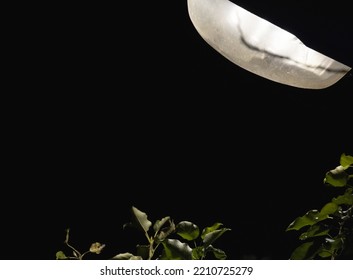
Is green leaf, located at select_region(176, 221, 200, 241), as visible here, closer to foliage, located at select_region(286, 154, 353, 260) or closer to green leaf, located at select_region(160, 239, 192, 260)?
green leaf, located at select_region(160, 239, 192, 260)

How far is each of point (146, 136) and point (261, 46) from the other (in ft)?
4.17

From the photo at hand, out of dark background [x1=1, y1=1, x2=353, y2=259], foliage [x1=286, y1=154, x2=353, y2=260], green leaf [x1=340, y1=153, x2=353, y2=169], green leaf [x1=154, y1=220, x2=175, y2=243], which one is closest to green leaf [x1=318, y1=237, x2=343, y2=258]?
foliage [x1=286, y1=154, x2=353, y2=260]

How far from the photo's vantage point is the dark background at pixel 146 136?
6.84 ft

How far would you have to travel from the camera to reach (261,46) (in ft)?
3.06

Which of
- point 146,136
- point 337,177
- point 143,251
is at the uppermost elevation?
point 146,136

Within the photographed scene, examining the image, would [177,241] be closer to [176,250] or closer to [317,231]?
[176,250]

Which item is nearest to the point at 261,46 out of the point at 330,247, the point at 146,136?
the point at 330,247

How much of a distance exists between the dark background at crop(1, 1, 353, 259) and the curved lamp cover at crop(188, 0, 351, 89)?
3.85 feet

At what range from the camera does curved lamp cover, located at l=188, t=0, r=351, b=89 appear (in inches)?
36.4

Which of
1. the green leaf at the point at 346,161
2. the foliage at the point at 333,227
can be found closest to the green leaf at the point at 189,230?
the foliage at the point at 333,227

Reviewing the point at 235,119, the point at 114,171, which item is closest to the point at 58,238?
the point at 114,171

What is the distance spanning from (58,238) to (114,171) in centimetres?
31

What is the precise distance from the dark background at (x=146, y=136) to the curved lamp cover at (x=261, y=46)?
1.17 m
